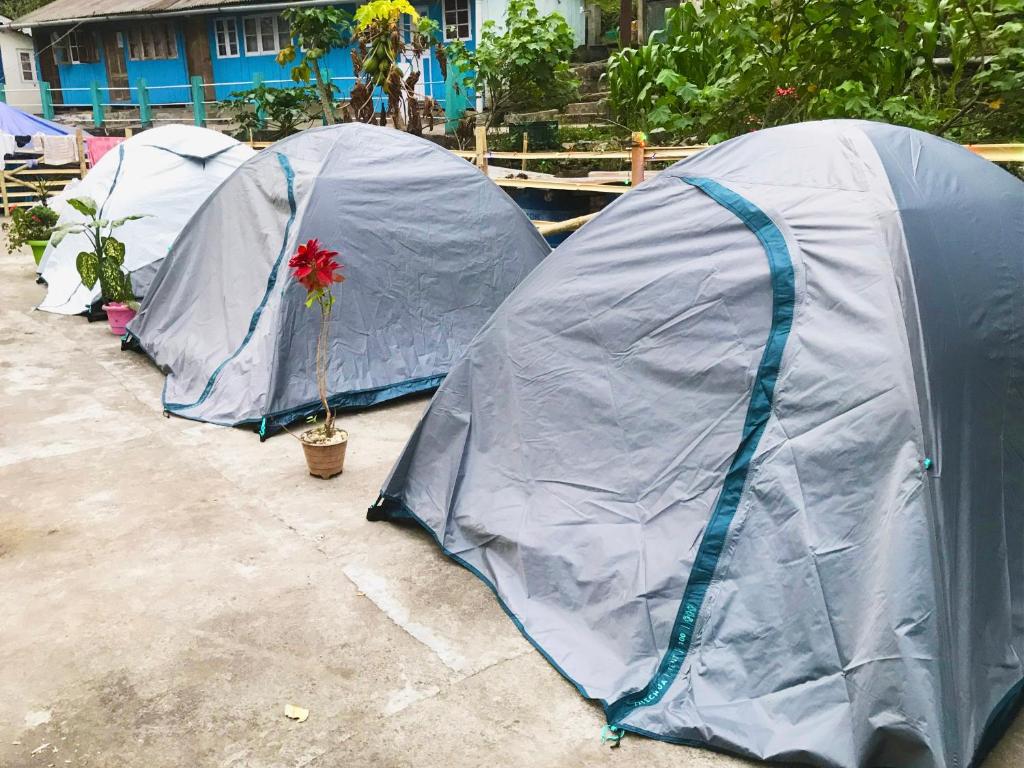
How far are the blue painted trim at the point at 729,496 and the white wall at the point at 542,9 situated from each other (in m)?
14.5

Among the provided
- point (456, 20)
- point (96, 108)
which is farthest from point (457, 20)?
point (96, 108)

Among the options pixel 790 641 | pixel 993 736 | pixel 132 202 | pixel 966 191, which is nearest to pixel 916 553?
pixel 790 641

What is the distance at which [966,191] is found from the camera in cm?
301

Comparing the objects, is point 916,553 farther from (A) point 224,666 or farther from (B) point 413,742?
(A) point 224,666

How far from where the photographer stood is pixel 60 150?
44.4ft

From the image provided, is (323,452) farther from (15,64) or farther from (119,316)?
(15,64)

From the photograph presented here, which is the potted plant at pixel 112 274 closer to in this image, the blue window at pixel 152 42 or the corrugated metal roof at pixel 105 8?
the corrugated metal roof at pixel 105 8

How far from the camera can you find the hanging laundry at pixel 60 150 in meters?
13.4

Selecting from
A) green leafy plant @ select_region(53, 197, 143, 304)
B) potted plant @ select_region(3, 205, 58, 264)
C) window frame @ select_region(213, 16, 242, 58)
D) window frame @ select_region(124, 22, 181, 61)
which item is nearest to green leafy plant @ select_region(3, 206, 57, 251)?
potted plant @ select_region(3, 205, 58, 264)

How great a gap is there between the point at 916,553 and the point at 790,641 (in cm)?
45

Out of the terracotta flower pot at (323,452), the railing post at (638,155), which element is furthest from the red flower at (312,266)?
the railing post at (638,155)

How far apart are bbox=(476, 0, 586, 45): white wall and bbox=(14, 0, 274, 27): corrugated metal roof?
17.9ft

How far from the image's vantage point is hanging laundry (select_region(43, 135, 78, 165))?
1335cm

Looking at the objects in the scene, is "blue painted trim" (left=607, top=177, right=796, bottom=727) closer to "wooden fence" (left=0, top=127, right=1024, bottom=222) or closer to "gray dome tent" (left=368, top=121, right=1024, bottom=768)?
"gray dome tent" (left=368, top=121, right=1024, bottom=768)
